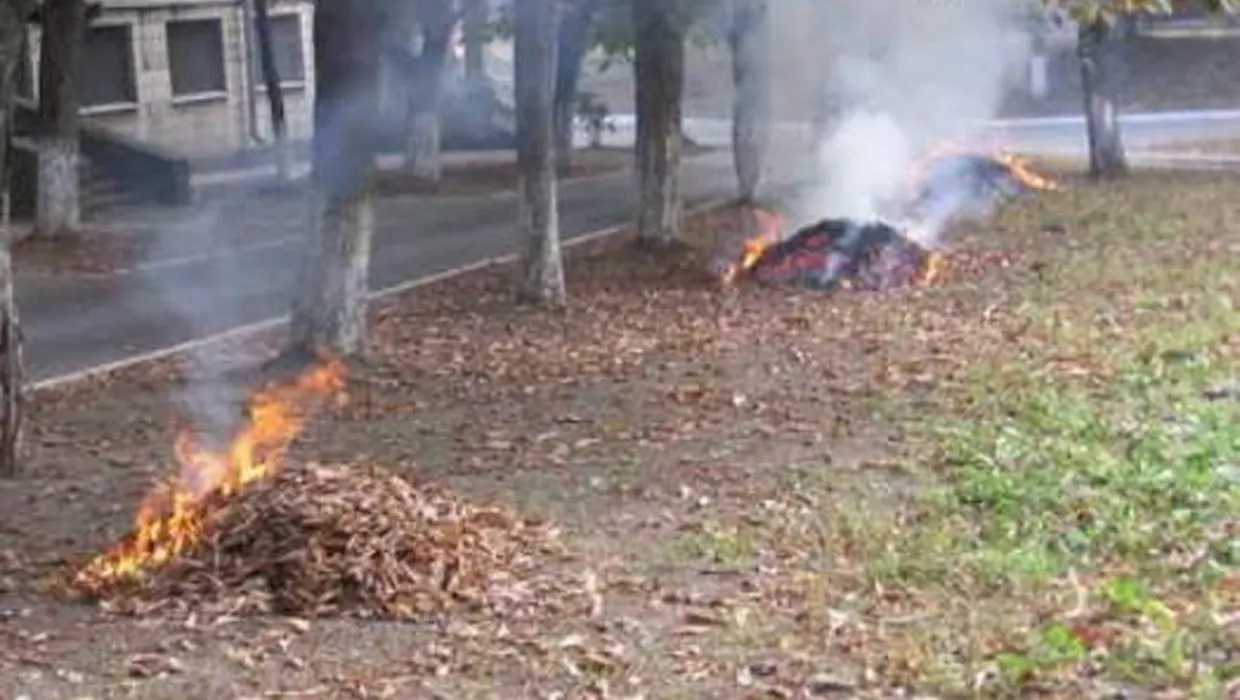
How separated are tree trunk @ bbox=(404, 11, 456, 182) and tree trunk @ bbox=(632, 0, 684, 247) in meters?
1.66

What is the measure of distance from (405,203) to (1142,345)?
14433mm

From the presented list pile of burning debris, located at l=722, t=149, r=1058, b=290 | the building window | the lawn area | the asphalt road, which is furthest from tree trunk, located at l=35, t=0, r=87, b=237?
the building window

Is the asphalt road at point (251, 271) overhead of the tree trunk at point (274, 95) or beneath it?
beneath

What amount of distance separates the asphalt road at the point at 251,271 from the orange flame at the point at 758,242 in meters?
1.72

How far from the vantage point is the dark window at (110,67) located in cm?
3212

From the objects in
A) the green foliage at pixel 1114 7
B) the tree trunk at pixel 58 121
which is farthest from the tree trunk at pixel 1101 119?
the green foliage at pixel 1114 7

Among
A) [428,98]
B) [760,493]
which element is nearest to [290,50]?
[428,98]

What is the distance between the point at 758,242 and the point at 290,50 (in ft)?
64.0

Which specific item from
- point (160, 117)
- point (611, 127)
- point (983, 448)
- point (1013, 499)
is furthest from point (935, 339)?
point (611, 127)

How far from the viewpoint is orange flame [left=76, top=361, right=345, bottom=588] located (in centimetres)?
782

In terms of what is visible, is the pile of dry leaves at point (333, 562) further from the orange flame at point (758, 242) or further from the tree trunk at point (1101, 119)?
the tree trunk at point (1101, 119)

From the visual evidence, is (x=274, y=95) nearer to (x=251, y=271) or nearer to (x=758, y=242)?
(x=251, y=271)

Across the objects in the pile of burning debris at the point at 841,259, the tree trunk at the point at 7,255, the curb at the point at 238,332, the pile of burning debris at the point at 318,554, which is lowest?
the curb at the point at 238,332

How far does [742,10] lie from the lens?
21016 millimetres
